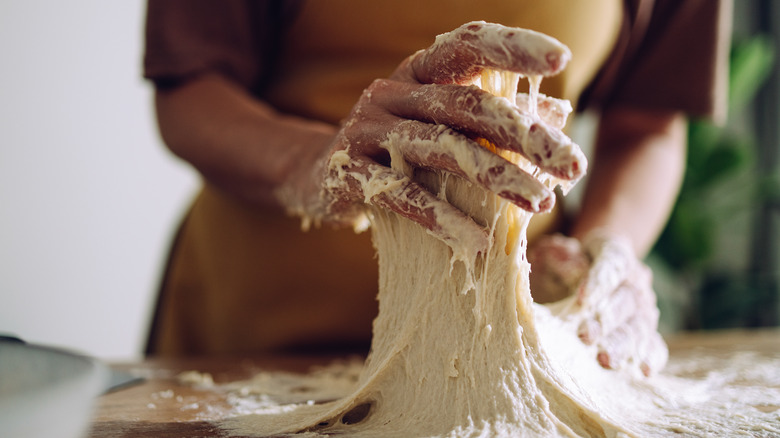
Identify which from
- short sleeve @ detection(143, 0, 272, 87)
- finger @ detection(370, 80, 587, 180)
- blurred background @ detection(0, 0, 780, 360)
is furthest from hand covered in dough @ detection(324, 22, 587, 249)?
blurred background @ detection(0, 0, 780, 360)

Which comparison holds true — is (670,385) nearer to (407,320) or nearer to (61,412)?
(407,320)

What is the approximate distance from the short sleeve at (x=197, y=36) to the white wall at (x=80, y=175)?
2.85 ft

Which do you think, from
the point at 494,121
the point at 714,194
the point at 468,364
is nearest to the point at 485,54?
the point at 494,121

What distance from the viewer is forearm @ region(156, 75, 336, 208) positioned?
2.40 feet

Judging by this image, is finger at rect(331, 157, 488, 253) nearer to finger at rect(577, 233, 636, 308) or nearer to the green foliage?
finger at rect(577, 233, 636, 308)

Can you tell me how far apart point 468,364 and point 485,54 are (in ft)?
0.80

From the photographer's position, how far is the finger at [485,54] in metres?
0.41

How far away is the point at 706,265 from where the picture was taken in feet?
8.25

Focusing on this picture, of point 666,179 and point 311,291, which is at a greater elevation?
point 666,179

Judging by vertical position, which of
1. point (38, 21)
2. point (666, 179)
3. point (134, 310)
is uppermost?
point (38, 21)

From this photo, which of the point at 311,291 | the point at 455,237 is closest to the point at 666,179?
the point at 311,291

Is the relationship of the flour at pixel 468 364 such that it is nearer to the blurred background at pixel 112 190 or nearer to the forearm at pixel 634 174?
the forearm at pixel 634 174

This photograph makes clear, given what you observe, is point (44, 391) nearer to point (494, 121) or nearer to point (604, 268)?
point (494, 121)

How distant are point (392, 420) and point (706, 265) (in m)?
2.35
